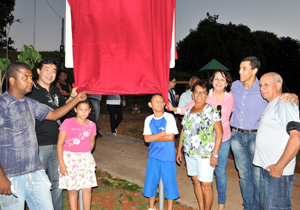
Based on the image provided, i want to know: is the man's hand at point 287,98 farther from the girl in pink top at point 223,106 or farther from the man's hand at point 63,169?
the man's hand at point 63,169

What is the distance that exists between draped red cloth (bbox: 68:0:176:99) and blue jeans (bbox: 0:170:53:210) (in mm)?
1047

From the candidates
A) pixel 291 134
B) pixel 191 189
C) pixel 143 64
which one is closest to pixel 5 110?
pixel 143 64

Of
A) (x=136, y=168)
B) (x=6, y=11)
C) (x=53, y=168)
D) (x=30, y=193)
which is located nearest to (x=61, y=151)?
(x=53, y=168)

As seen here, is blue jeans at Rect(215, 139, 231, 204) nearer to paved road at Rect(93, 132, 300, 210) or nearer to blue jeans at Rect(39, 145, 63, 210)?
paved road at Rect(93, 132, 300, 210)

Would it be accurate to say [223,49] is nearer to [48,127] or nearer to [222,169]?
[222,169]

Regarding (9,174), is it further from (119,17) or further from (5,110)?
(119,17)

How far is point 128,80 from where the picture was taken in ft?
9.74

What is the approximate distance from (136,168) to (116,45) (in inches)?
137

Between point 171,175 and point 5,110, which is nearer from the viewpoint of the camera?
point 5,110

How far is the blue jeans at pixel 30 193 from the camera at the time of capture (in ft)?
7.59

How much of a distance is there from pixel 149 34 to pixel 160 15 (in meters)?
0.27

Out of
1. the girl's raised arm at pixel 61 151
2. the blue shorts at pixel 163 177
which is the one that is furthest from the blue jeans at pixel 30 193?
the blue shorts at pixel 163 177

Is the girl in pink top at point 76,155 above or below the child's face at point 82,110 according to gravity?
below

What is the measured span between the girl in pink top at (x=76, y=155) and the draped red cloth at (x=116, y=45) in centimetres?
48
